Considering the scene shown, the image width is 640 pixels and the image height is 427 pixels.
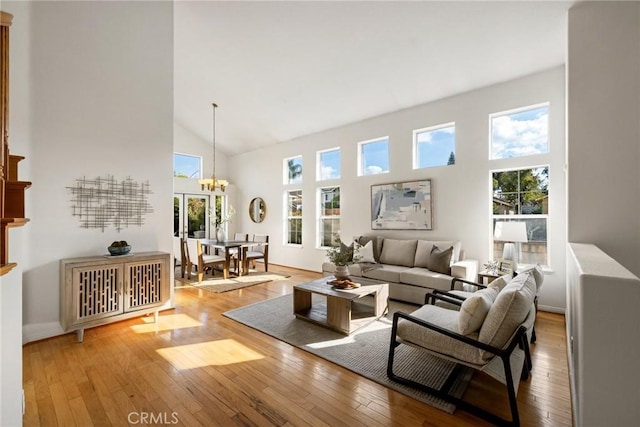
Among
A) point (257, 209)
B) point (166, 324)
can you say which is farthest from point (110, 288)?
point (257, 209)

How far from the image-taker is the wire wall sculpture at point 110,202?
3191 mm

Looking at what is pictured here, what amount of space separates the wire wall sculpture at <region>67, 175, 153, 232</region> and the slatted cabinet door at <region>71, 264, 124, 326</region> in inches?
24.4

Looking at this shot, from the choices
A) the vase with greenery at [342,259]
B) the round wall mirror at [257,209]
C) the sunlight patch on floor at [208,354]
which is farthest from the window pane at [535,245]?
the round wall mirror at [257,209]

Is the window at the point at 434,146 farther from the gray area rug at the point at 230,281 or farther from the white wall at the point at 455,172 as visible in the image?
the gray area rug at the point at 230,281

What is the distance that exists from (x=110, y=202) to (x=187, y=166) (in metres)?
4.64

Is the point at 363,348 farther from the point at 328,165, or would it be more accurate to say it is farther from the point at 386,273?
the point at 328,165

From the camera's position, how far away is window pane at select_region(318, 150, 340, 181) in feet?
20.4

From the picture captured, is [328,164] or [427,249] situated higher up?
[328,164]

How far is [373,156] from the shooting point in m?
5.62

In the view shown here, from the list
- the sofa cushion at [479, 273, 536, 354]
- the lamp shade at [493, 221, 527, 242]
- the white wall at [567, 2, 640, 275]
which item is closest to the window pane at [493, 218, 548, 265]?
the lamp shade at [493, 221, 527, 242]

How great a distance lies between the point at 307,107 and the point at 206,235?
4800mm

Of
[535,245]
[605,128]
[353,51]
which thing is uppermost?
[353,51]

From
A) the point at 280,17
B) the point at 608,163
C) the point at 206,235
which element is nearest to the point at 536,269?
the point at 608,163

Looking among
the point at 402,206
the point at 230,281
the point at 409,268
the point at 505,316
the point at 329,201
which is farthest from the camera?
the point at 329,201
